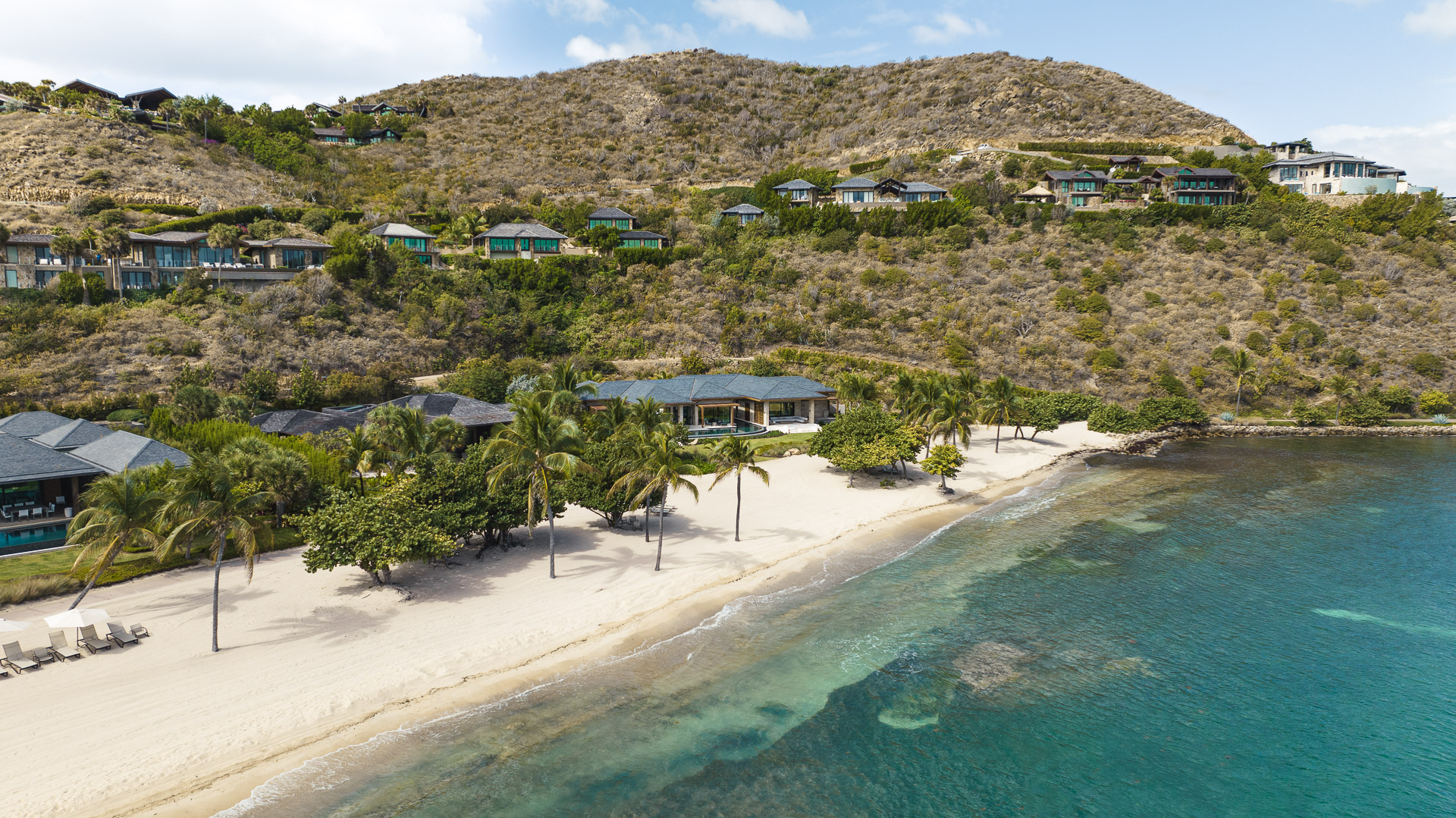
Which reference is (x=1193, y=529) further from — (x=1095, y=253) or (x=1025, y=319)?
(x=1095, y=253)

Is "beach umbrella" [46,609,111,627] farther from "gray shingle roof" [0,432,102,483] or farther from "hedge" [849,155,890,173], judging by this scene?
"hedge" [849,155,890,173]

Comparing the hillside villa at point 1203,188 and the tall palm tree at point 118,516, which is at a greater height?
the hillside villa at point 1203,188

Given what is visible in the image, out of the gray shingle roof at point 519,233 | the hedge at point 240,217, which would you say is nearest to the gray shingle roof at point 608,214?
the gray shingle roof at point 519,233

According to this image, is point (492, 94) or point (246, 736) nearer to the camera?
point (246, 736)

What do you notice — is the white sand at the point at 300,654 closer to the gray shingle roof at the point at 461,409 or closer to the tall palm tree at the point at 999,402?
the gray shingle roof at the point at 461,409

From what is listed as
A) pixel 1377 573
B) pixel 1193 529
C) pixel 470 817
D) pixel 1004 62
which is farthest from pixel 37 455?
pixel 1004 62

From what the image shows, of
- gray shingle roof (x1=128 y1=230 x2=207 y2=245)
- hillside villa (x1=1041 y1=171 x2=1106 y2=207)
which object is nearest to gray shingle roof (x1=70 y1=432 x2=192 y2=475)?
gray shingle roof (x1=128 y1=230 x2=207 y2=245)

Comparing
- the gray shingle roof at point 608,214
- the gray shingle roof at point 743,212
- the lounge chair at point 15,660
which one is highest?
the gray shingle roof at point 743,212
